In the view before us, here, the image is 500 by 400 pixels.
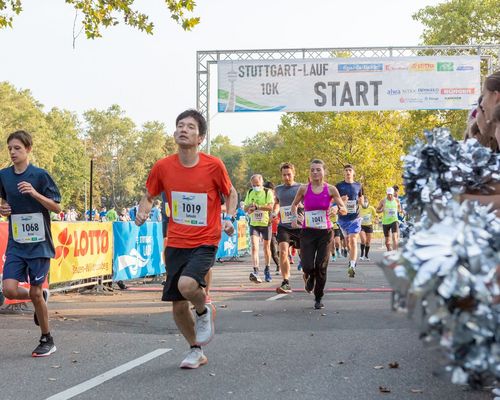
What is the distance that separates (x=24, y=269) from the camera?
21.5ft

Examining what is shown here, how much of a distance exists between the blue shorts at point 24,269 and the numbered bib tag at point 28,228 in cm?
17

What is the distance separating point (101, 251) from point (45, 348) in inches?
232

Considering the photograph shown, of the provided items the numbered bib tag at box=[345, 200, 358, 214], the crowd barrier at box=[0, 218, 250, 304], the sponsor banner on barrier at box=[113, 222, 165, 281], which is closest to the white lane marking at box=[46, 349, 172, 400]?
the crowd barrier at box=[0, 218, 250, 304]

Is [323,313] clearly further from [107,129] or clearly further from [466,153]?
[107,129]

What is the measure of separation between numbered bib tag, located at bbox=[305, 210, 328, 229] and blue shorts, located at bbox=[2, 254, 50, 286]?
3.98m

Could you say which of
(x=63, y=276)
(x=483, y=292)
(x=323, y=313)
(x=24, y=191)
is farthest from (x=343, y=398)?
(x=63, y=276)

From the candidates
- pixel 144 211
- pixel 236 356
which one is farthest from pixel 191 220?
pixel 236 356

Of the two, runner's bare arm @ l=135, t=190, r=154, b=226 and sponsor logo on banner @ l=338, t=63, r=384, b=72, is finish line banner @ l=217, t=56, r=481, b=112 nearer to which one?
sponsor logo on banner @ l=338, t=63, r=384, b=72

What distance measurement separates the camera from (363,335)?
7.11 metres

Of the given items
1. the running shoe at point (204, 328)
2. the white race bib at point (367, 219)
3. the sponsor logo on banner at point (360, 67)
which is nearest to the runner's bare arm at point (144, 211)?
the running shoe at point (204, 328)

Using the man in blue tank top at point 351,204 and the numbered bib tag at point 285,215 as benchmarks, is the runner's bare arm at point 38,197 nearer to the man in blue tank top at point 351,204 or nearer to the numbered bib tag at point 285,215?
the numbered bib tag at point 285,215

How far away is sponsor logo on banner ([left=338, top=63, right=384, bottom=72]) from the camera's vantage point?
21.0 m

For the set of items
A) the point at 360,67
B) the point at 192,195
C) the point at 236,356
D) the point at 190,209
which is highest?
the point at 360,67

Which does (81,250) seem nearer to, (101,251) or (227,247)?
(101,251)
